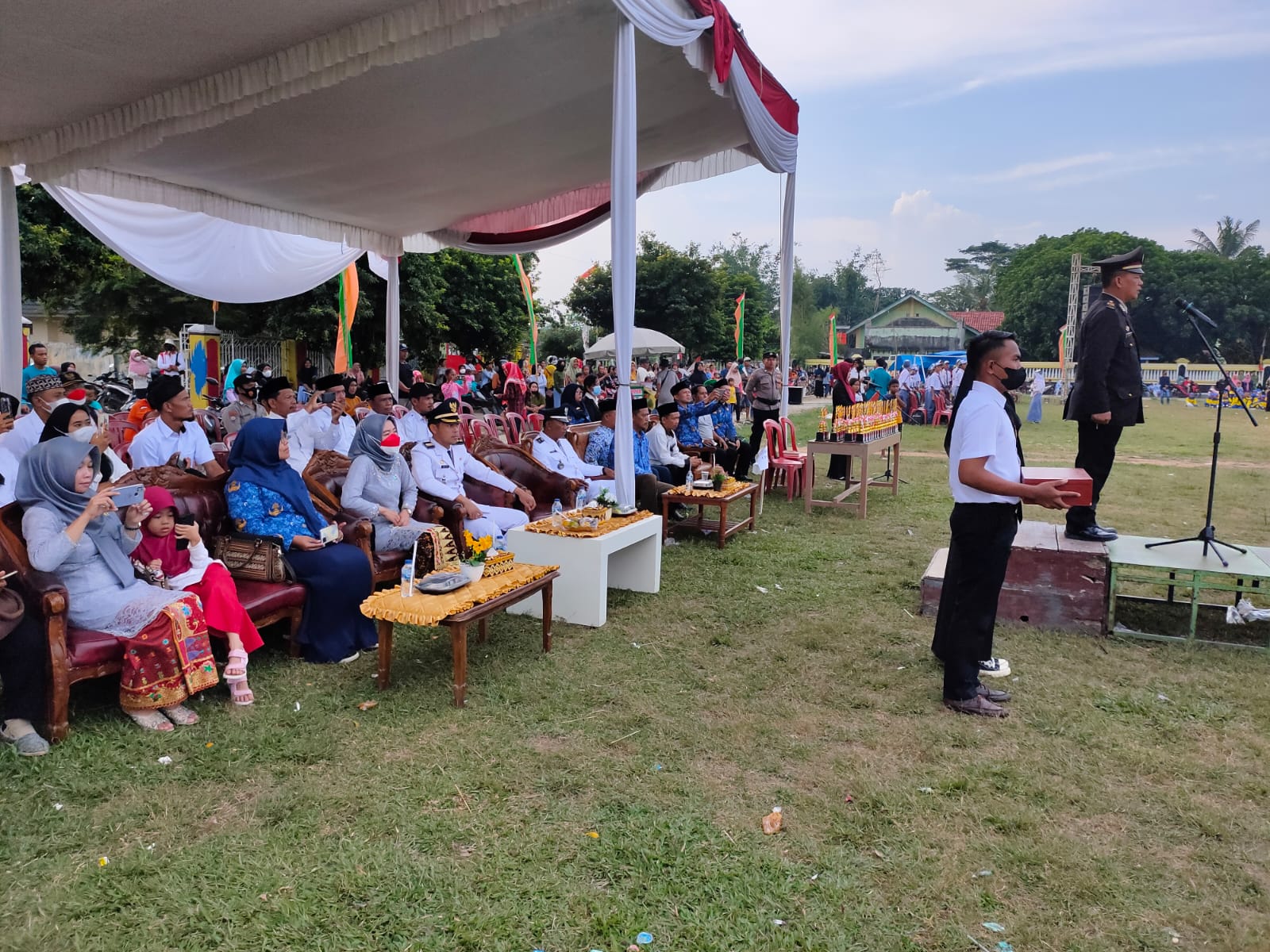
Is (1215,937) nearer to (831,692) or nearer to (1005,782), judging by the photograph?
(1005,782)

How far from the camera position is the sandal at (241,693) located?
3799 millimetres

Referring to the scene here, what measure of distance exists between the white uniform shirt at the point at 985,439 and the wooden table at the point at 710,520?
3256 millimetres

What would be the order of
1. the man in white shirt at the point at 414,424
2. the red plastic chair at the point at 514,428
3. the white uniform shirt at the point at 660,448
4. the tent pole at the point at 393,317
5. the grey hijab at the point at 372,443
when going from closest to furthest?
the grey hijab at the point at 372,443 → the man in white shirt at the point at 414,424 → the white uniform shirt at the point at 660,448 → the red plastic chair at the point at 514,428 → the tent pole at the point at 393,317

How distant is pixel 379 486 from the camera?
17.1 ft

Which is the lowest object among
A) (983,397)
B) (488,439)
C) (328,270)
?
(488,439)

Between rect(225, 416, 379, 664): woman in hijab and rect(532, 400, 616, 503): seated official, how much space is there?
8.71 ft

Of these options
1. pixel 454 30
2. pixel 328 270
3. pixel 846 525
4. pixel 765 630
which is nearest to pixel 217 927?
pixel 765 630

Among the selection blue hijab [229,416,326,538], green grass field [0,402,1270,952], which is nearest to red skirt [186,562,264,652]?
green grass field [0,402,1270,952]

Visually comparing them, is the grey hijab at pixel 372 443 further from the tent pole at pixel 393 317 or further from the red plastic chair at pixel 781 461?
the tent pole at pixel 393 317

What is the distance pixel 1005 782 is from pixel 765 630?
77.5 inches

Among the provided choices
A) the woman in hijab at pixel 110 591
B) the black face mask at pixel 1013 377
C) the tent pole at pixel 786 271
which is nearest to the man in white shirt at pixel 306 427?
the woman in hijab at pixel 110 591

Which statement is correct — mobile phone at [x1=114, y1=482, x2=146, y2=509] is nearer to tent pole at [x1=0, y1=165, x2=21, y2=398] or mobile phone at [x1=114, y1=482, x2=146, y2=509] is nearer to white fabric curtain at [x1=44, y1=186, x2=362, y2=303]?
tent pole at [x1=0, y1=165, x2=21, y2=398]

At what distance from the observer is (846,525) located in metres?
8.16

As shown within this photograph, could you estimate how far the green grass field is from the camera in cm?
239
